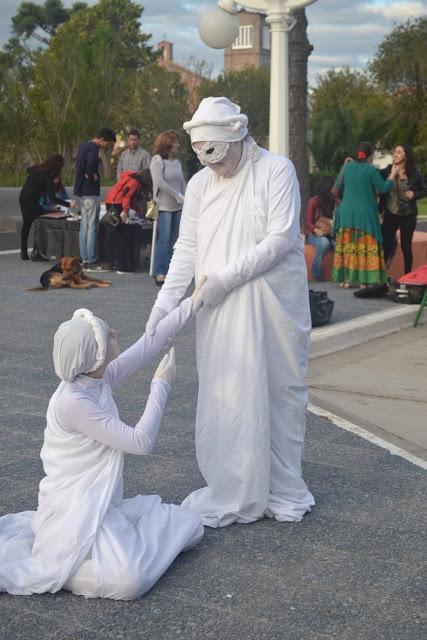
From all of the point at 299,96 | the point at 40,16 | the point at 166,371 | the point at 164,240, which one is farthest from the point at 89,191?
the point at 40,16

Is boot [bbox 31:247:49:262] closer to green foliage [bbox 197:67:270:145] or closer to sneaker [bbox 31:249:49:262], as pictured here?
sneaker [bbox 31:249:49:262]

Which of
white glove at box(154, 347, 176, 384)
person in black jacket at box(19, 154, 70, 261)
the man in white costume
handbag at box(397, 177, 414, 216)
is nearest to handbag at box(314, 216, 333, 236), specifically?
handbag at box(397, 177, 414, 216)

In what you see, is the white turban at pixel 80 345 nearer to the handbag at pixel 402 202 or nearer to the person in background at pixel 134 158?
the handbag at pixel 402 202

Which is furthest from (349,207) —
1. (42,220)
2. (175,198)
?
(42,220)

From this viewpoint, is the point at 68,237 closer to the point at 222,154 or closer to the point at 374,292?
the point at 374,292

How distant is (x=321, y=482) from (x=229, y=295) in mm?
1250

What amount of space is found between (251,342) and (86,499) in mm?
1165

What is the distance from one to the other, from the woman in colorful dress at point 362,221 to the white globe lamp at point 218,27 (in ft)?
6.52

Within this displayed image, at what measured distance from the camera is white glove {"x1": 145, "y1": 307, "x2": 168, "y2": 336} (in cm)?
479

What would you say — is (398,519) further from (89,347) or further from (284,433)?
(89,347)

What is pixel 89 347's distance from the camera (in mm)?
4109

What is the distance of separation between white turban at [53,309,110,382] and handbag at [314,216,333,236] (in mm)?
10150

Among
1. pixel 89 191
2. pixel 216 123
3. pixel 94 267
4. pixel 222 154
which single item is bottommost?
pixel 94 267

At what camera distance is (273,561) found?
4578 millimetres
